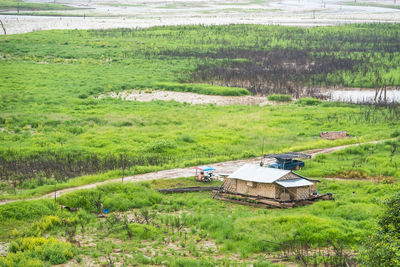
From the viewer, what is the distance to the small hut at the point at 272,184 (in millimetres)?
22516

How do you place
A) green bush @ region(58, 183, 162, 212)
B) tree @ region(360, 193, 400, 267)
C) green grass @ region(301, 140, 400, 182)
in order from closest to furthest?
tree @ region(360, 193, 400, 267) < green bush @ region(58, 183, 162, 212) < green grass @ region(301, 140, 400, 182)

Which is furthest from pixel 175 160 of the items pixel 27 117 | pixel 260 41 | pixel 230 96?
pixel 260 41

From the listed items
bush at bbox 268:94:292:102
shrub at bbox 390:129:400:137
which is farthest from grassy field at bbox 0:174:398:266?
bush at bbox 268:94:292:102

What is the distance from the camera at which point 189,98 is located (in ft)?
158

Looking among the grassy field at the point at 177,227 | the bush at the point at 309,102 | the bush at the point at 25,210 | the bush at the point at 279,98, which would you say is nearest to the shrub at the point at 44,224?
the grassy field at the point at 177,227

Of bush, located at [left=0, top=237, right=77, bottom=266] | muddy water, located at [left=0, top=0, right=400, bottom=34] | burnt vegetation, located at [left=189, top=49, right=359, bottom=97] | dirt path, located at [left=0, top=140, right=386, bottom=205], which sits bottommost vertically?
dirt path, located at [left=0, top=140, right=386, bottom=205]

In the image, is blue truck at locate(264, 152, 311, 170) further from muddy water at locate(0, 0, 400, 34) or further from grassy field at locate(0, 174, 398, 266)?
muddy water at locate(0, 0, 400, 34)

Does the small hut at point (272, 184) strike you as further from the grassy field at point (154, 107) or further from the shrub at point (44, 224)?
the shrub at point (44, 224)

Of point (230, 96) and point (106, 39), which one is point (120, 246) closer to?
point (230, 96)

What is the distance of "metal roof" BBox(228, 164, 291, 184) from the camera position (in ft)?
74.1

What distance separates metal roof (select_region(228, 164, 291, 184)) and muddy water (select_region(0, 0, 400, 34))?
236 ft

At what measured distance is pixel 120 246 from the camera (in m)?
18.5

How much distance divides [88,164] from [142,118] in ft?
36.6

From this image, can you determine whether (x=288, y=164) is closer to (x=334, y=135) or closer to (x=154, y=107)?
(x=334, y=135)
